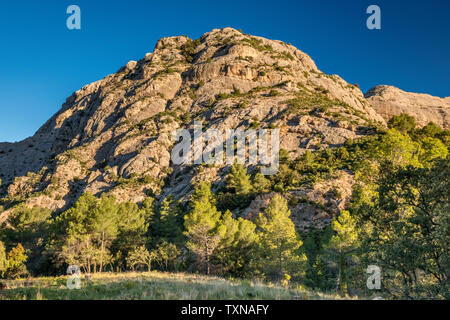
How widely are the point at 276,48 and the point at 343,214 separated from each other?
4337 inches

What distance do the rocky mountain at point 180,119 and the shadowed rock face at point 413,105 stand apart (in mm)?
3397

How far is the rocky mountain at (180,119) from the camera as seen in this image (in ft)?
203

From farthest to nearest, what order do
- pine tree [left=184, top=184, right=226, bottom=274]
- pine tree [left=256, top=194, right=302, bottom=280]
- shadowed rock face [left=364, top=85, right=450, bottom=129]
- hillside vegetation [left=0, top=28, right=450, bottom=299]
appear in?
shadowed rock face [left=364, top=85, right=450, bottom=129] < pine tree [left=184, top=184, right=226, bottom=274] < pine tree [left=256, top=194, right=302, bottom=280] < hillside vegetation [left=0, top=28, right=450, bottom=299]

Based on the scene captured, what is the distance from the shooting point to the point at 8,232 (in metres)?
42.2

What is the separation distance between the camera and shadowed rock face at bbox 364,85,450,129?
100625 millimetres

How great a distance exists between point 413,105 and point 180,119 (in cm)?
10476

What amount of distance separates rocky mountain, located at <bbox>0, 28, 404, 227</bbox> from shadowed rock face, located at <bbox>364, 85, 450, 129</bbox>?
134 inches

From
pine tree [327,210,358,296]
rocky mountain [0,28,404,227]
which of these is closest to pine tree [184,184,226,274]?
pine tree [327,210,358,296]

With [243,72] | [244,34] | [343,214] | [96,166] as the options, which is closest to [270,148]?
[343,214]

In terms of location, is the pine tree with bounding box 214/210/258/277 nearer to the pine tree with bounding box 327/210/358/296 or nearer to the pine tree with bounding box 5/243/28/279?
the pine tree with bounding box 327/210/358/296

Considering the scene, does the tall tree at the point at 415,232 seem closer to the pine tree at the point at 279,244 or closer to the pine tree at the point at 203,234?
the pine tree at the point at 279,244

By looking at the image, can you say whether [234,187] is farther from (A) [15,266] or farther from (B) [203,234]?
(A) [15,266]

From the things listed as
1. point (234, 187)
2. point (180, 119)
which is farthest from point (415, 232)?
point (180, 119)

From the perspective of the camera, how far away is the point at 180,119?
8612cm
